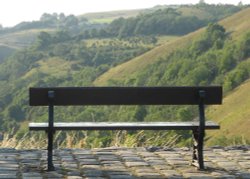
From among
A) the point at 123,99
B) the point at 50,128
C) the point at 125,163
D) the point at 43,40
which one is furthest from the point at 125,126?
the point at 43,40

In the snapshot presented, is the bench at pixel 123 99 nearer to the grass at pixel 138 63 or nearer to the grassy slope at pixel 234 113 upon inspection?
the grassy slope at pixel 234 113

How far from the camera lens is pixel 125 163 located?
6.70 metres

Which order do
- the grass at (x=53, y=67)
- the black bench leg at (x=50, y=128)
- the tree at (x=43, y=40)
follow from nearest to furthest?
the black bench leg at (x=50, y=128) < the grass at (x=53, y=67) < the tree at (x=43, y=40)

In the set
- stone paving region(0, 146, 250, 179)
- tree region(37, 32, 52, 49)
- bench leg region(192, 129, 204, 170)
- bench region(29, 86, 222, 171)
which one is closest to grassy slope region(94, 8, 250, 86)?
tree region(37, 32, 52, 49)

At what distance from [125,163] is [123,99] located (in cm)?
79

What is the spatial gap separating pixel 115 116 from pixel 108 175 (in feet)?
235

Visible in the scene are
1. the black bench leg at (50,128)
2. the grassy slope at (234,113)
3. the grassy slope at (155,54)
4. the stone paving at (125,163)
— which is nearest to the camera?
the stone paving at (125,163)

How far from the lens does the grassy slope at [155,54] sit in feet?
366

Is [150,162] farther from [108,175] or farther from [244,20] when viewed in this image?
[244,20]

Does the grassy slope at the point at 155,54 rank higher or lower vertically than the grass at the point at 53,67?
higher

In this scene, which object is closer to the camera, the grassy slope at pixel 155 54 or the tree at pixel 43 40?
the grassy slope at pixel 155 54

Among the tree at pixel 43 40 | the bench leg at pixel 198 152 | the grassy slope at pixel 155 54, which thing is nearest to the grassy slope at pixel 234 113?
the grassy slope at pixel 155 54

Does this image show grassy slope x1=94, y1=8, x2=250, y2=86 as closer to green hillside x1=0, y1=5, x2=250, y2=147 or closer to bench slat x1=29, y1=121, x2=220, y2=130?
green hillside x1=0, y1=5, x2=250, y2=147

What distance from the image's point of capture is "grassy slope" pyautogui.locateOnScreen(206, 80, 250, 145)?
5826 cm
